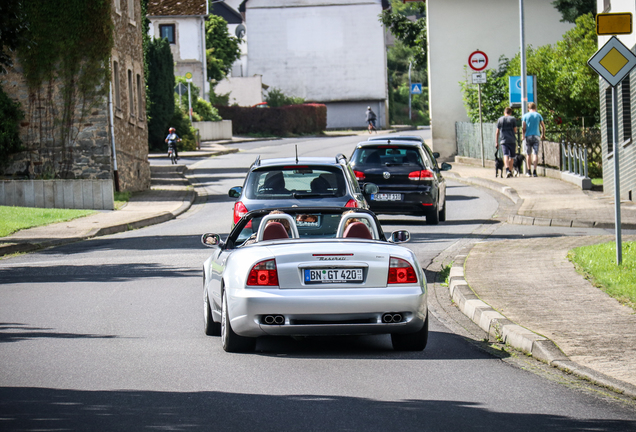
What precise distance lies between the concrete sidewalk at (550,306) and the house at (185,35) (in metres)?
56.5

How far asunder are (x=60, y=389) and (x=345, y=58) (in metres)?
78.7

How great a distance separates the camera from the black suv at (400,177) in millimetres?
19562

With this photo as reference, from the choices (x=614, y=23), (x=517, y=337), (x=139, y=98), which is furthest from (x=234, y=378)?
(x=139, y=98)

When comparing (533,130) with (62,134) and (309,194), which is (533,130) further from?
(309,194)

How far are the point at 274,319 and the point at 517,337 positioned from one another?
2.07 metres

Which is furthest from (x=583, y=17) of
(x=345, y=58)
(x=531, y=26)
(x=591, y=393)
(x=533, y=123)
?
(x=345, y=58)

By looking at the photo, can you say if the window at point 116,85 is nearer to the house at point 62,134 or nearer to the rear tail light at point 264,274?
the house at point 62,134

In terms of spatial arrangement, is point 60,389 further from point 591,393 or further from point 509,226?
point 509,226

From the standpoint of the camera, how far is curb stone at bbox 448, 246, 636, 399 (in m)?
7.01

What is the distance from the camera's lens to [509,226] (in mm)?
19062

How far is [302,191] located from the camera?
12.8 m

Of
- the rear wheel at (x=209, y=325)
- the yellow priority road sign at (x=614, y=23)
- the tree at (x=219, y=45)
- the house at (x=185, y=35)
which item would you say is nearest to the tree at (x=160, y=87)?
the house at (x=185, y=35)

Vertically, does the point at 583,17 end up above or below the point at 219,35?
below

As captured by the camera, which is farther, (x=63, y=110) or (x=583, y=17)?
(x=583, y=17)
